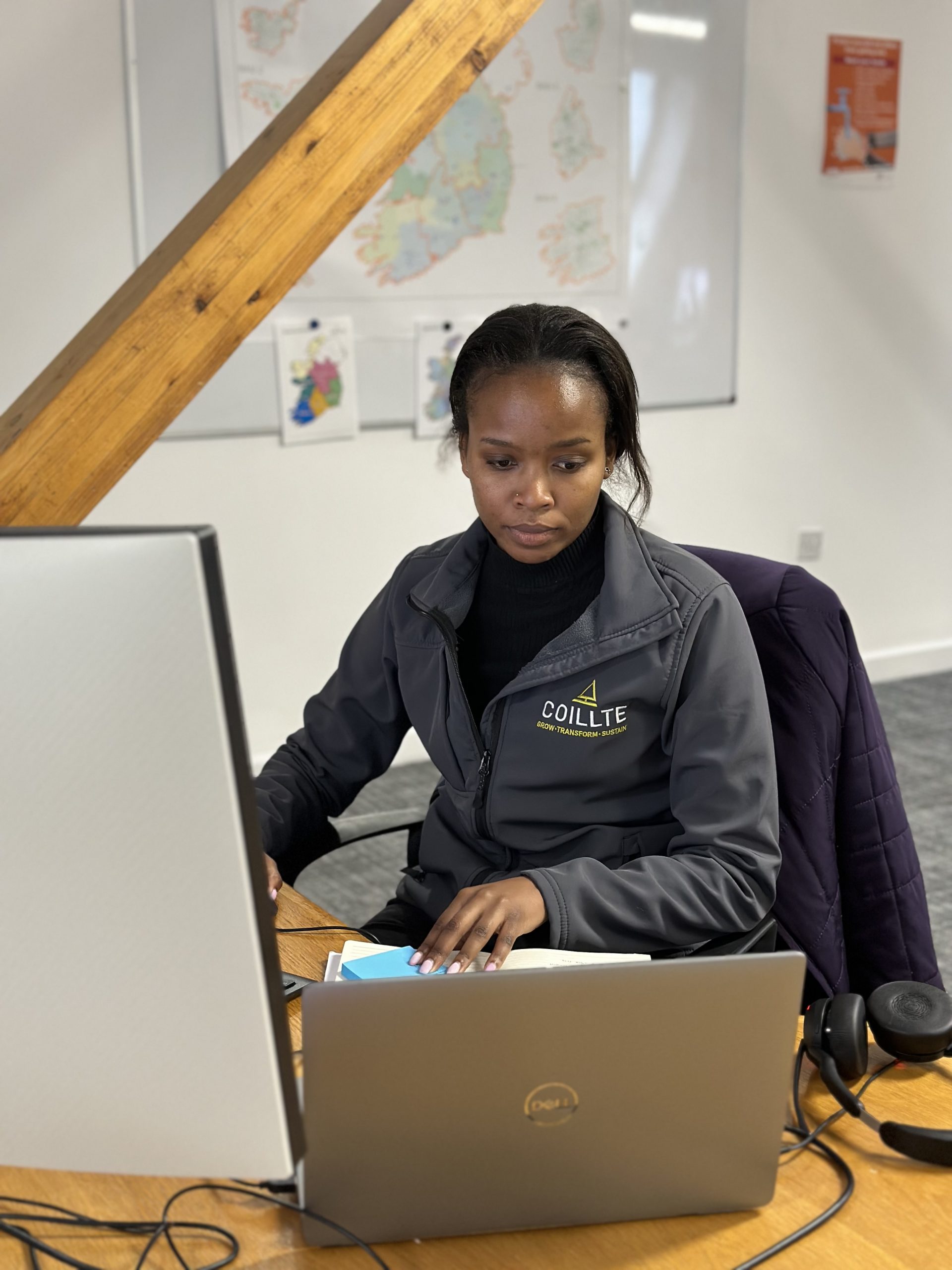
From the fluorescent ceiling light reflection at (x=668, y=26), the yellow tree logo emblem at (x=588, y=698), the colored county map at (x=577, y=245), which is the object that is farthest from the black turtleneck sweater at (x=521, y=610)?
the fluorescent ceiling light reflection at (x=668, y=26)

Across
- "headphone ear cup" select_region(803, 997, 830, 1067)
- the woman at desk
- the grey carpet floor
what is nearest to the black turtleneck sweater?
the woman at desk

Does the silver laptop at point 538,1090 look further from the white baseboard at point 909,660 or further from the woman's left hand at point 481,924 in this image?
the white baseboard at point 909,660

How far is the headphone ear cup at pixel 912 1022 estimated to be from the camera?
96cm

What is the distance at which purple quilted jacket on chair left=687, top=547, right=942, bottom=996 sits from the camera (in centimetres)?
135

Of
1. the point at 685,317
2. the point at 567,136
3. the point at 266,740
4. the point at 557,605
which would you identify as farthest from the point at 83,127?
the point at 557,605

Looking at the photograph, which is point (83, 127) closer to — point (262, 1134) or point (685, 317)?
point (685, 317)

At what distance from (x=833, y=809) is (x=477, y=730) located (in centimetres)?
40

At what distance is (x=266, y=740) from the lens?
135 inches

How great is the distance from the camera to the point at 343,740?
1.49 meters

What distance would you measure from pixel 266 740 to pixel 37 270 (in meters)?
1.33

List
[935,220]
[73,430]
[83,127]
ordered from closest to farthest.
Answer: [73,430], [83,127], [935,220]

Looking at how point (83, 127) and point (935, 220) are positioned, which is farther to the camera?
point (935, 220)

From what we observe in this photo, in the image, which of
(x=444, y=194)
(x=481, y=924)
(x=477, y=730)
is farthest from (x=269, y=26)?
(x=481, y=924)

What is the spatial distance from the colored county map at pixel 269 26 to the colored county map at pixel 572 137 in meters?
0.81
